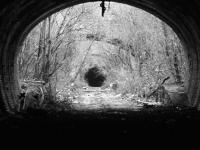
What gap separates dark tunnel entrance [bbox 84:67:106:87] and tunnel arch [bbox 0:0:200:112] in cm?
2889

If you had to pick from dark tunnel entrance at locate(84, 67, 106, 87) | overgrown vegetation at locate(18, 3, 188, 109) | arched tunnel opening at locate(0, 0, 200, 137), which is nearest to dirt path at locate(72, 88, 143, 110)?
overgrown vegetation at locate(18, 3, 188, 109)

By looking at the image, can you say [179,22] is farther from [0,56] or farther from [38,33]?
[38,33]

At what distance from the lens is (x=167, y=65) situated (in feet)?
51.3

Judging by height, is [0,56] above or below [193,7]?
below

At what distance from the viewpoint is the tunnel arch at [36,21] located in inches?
317

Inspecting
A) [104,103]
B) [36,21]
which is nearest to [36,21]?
[36,21]

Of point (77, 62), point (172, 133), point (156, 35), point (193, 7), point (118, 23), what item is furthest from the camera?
point (77, 62)

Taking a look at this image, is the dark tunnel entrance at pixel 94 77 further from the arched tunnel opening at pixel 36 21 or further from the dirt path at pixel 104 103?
the arched tunnel opening at pixel 36 21

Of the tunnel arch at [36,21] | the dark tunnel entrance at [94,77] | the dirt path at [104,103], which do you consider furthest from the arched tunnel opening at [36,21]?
the dark tunnel entrance at [94,77]

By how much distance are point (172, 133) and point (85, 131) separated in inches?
62.9

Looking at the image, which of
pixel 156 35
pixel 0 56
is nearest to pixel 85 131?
pixel 0 56

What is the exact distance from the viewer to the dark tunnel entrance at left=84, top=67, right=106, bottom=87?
129ft

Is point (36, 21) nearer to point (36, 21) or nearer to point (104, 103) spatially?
point (36, 21)

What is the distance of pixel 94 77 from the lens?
39875 mm
